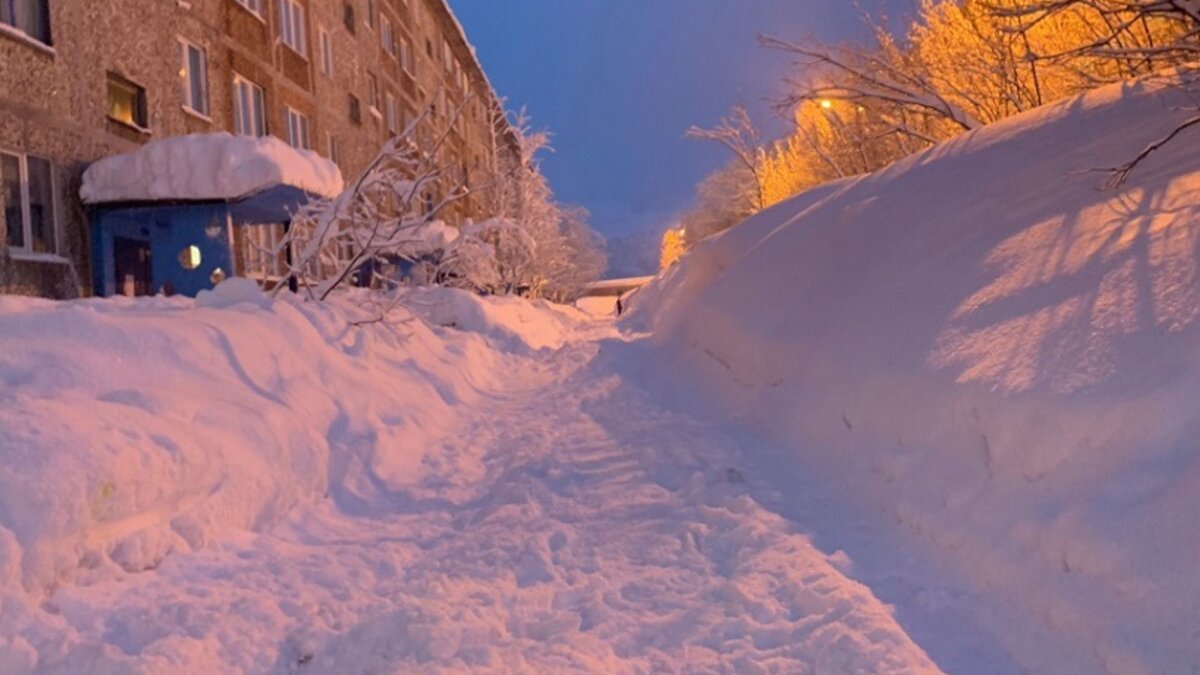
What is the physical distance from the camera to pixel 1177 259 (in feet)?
14.7

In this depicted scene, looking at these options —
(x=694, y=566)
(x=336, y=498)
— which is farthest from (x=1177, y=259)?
(x=336, y=498)

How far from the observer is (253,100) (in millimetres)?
17703

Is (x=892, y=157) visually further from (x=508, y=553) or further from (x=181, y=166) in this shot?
(x=508, y=553)

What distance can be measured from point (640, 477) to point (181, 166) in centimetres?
963

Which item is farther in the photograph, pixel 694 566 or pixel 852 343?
pixel 852 343

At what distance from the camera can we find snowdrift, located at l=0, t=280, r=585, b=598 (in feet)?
11.0

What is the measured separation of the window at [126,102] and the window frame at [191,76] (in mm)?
1248

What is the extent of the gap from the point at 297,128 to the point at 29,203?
9551 mm

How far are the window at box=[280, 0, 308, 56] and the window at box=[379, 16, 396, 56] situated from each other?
832 cm

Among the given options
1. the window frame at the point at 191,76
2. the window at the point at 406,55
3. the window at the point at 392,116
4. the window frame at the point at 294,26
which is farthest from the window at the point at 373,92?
the window frame at the point at 191,76

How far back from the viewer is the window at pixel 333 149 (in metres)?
22.2

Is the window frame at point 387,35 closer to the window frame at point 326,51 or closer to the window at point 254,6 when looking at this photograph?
the window frame at point 326,51

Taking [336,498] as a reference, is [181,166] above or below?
above

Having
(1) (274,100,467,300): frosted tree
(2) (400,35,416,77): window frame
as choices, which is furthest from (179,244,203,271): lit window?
(2) (400,35,416,77): window frame
